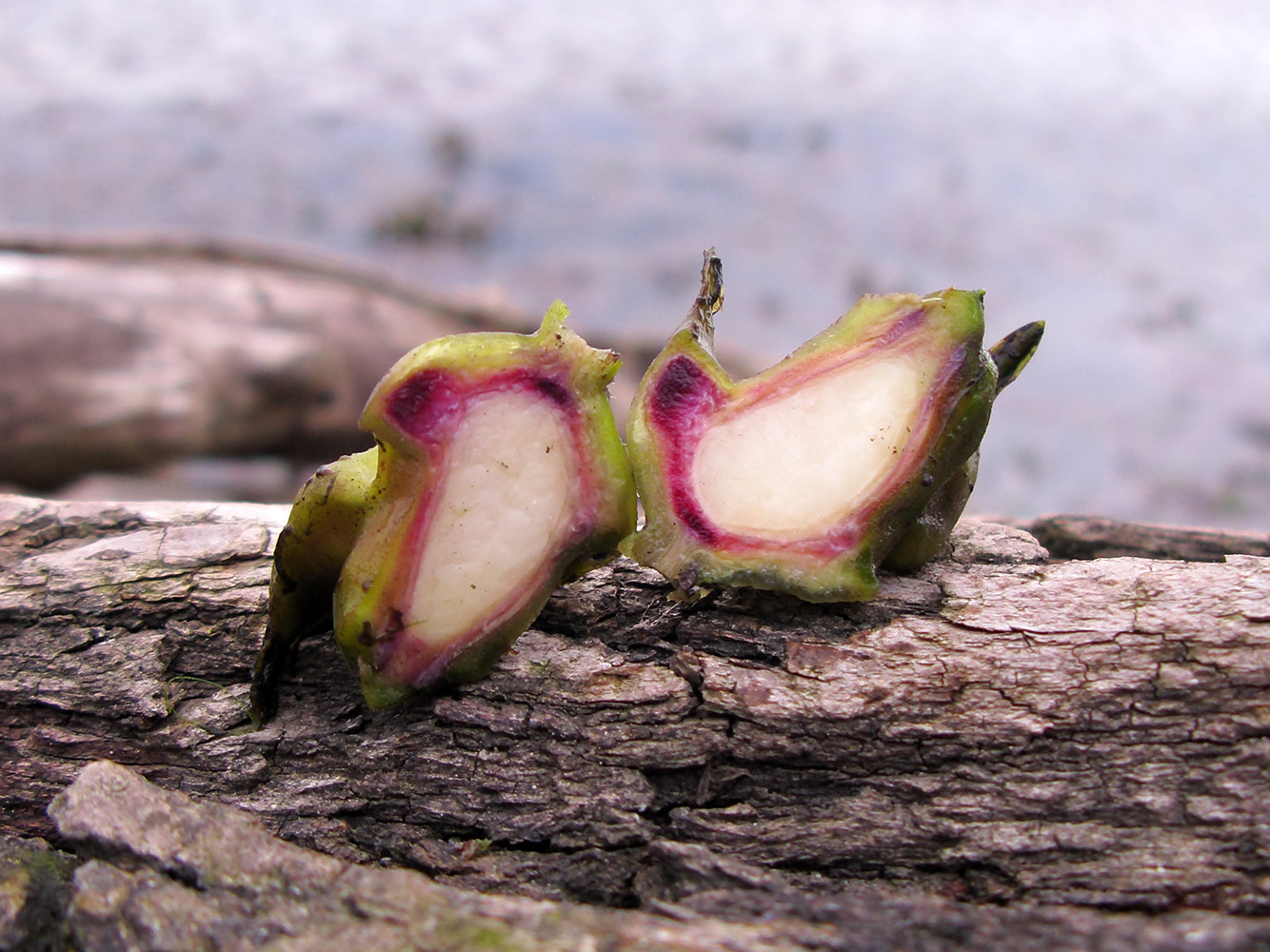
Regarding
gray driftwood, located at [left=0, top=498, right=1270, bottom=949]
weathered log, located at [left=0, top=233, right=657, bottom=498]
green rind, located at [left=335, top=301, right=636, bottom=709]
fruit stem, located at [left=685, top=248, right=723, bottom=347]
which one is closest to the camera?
gray driftwood, located at [left=0, top=498, right=1270, bottom=949]

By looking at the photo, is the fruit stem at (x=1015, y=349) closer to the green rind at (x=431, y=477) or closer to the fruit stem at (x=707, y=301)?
the fruit stem at (x=707, y=301)

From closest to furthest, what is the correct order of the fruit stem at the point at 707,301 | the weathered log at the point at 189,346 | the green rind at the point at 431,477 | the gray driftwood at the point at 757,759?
the gray driftwood at the point at 757,759
the green rind at the point at 431,477
the fruit stem at the point at 707,301
the weathered log at the point at 189,346

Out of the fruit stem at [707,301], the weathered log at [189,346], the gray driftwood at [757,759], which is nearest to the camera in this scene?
the gray driftwood at [757,759]

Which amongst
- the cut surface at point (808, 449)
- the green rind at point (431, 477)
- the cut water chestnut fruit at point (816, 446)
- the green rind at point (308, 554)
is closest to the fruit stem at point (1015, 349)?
the cut water chestnut fruit at point (816, 446)

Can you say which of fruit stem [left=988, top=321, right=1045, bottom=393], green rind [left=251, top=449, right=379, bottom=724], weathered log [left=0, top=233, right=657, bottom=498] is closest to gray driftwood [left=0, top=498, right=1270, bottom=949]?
green rind [left=251, top=449, right=379, bottom=724]

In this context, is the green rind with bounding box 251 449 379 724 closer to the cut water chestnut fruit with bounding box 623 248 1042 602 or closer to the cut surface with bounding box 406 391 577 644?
the cut surface with bounding box 406 391 577 644

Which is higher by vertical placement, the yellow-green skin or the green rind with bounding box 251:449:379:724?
the yellow-green skin
